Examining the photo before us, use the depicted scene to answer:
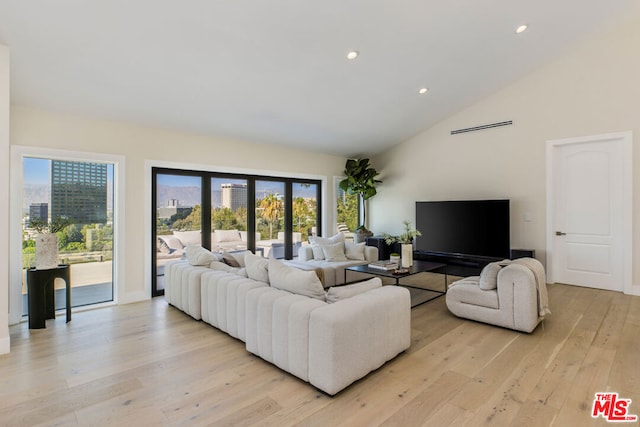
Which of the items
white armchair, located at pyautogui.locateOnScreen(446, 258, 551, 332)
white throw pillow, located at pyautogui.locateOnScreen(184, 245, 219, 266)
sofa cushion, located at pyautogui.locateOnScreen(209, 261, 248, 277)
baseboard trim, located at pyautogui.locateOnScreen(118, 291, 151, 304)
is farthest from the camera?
baseboard trim, located at pyautogui.locateOnScreen(118, 291, 151, 304)

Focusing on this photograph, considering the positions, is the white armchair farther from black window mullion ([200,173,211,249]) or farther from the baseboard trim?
the baseboard trim

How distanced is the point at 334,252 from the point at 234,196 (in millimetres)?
2099

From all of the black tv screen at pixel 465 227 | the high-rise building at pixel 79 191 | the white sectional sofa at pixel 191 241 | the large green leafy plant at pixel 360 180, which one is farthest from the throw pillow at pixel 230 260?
the black tv screen at pixel 465 227

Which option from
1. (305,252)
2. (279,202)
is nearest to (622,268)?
(305,252)

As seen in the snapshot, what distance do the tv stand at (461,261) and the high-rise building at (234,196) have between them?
12.2 feet

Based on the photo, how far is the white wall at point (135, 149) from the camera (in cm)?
400

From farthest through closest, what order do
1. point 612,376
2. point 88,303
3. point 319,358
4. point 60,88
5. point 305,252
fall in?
point 305,252 → point 88,303 → point 60,88 → point 612,376 → point 319,358

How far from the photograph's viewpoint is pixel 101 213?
4633mm

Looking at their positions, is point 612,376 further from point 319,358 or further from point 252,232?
point 252,232

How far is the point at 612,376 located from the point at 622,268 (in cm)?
343

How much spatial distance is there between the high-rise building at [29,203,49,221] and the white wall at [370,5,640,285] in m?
6.25

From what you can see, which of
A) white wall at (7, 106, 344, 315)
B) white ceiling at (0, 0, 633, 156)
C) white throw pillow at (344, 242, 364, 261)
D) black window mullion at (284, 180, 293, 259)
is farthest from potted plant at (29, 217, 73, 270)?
white throw pillow at (344, 242, 364, 261)

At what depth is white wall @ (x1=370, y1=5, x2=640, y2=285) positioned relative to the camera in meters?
4.93

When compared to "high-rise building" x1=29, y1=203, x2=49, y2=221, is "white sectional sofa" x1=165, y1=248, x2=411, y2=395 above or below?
below
